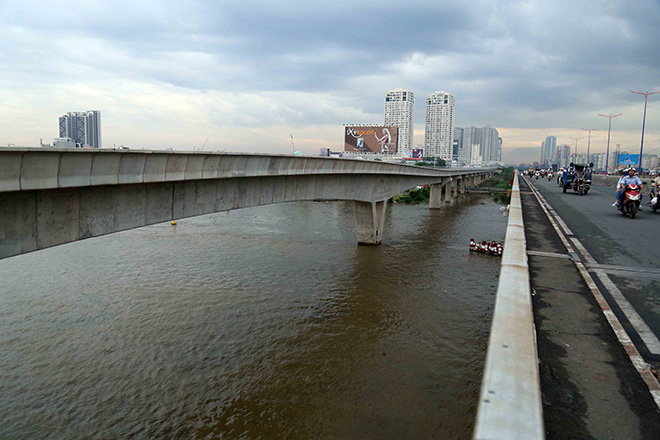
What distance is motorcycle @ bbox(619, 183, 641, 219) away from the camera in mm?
16344

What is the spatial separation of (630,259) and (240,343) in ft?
35.3

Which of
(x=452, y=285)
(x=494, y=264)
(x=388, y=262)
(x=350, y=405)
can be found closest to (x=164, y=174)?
(x=350, y=405)

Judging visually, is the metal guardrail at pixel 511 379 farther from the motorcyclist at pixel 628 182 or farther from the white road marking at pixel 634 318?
the motorcyclist at pixel 628 182

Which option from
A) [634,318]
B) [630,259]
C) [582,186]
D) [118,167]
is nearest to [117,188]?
[118,167]

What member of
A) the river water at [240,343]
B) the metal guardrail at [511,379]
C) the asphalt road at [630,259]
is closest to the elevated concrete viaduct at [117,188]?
the river water at [240,343]

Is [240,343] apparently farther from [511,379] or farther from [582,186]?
[582,186]

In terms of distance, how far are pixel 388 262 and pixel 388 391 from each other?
43.7 ft

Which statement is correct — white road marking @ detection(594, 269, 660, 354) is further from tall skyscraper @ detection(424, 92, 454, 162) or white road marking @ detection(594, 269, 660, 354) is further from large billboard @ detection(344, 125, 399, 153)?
tall skyscraper @ detection(424, 92, 454, 162)

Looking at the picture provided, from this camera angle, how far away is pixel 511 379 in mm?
2398

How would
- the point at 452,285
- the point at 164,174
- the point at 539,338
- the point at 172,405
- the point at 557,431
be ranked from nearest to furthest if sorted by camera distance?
the point at 557,431 → the point at 539,338 → the point at 172,405 → the point at 164,174 → the point at 452,285

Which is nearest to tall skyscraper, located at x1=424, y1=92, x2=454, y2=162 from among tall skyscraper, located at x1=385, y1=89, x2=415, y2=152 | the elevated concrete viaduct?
tall skyscraper, located at x1=385, y1=89, x2=415, y2=152

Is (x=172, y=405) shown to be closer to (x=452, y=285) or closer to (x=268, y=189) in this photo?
(x=268, y=189)

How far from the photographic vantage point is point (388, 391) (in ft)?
34.0

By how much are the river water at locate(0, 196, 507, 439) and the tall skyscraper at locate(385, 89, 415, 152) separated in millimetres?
144008
